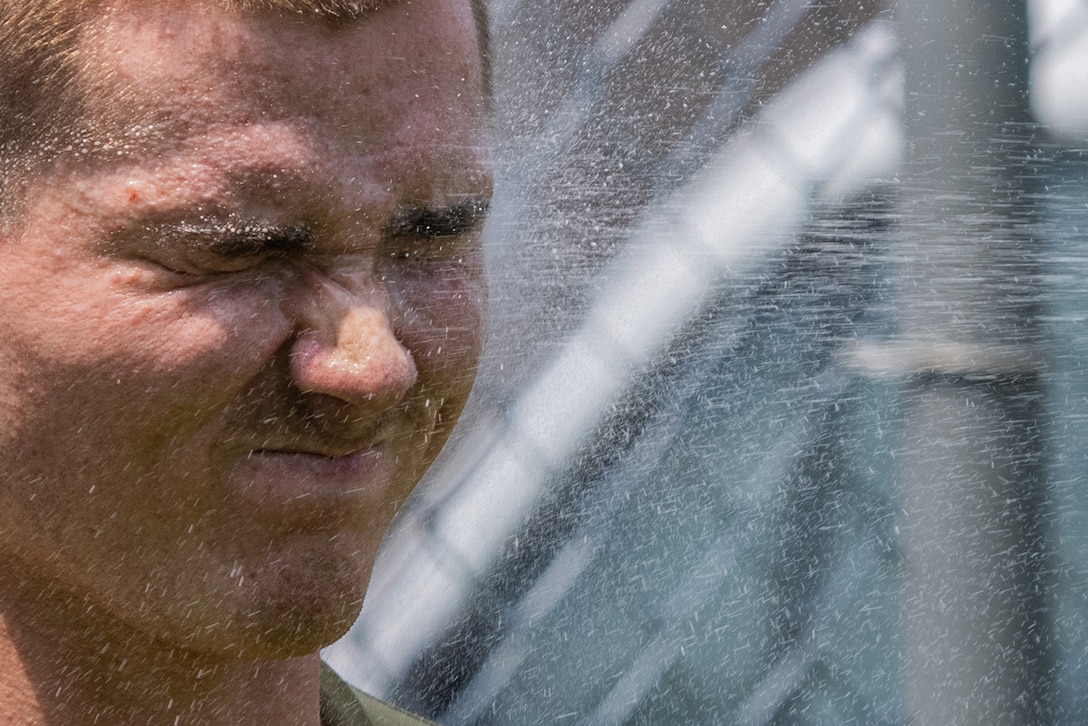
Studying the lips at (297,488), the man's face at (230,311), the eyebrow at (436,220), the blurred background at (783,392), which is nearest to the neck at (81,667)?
the man's face at (230,311)

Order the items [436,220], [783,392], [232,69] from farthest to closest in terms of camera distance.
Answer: [783,392], [436,220], [232,69]

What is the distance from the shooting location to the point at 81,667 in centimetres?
102

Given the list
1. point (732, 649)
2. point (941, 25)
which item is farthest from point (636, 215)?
point (732, 649)

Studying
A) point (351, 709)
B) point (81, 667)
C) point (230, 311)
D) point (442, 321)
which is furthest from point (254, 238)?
point (351, 709)

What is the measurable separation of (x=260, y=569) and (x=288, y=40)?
0.37 metres

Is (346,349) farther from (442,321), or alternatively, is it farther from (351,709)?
(351,709)

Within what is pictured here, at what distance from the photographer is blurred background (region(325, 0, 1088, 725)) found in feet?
7.99

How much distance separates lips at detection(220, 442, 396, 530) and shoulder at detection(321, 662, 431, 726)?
1.08ft

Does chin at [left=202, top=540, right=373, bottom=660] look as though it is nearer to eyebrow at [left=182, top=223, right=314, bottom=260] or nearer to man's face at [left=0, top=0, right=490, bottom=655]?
man's face at [left=0, top=0, right=490, bottom=655]

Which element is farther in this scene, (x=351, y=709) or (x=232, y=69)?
(x=351, y=709)

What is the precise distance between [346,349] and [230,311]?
8cm

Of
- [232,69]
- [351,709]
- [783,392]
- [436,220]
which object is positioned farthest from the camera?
[783,392]

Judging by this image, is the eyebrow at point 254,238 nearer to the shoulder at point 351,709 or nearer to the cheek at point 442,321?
the cheek at point 442,321

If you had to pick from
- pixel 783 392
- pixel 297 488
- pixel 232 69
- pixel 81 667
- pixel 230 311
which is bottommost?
pixel 783 392
